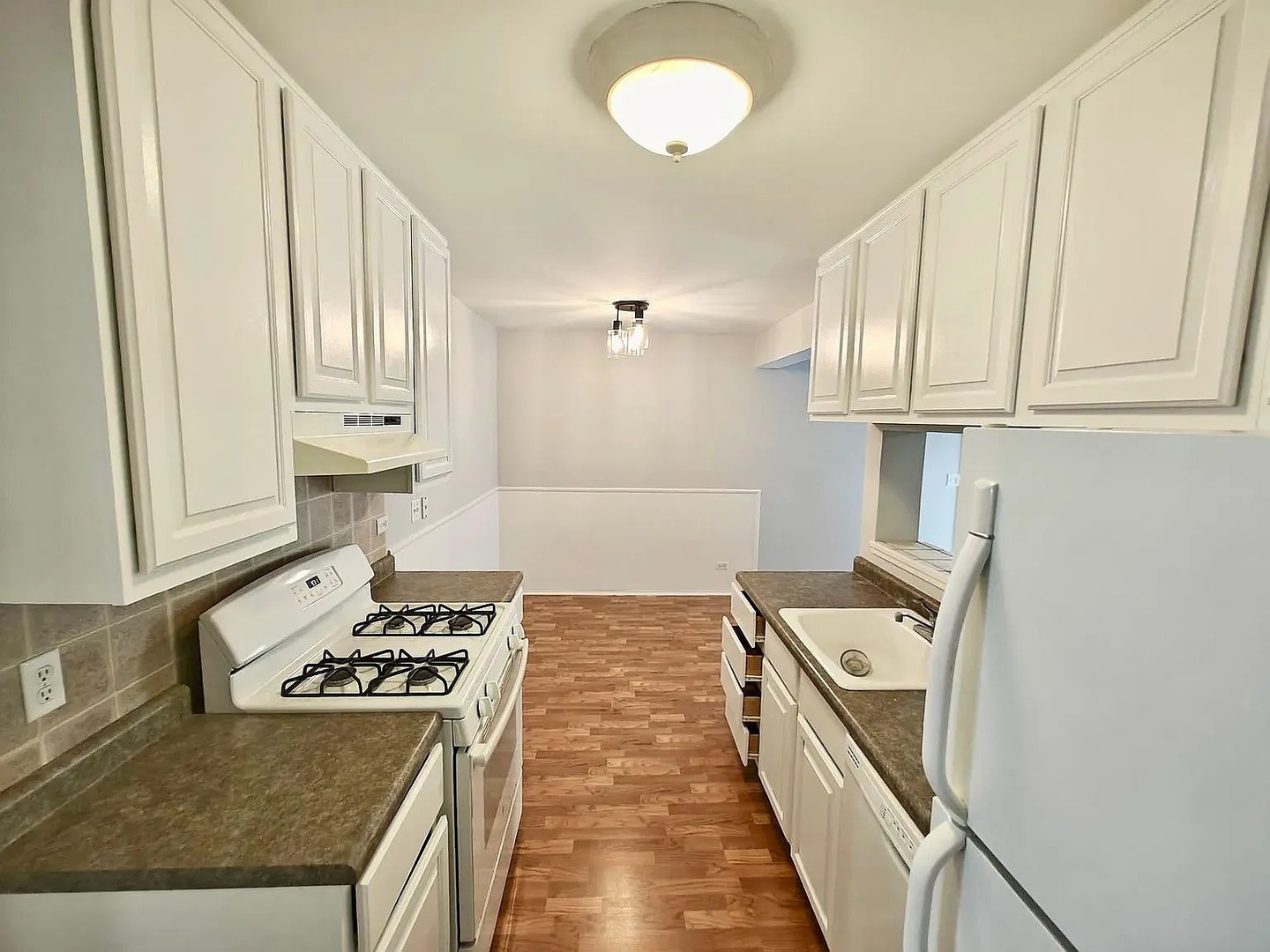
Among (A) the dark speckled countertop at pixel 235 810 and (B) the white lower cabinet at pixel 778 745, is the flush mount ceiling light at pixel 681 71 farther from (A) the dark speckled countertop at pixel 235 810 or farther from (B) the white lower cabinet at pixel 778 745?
(B) the white lower cabinet at pixel 778 745

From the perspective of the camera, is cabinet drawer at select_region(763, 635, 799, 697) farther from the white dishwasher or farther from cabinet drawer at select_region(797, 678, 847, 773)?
the white dishwasher

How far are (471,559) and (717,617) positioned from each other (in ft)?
6.73

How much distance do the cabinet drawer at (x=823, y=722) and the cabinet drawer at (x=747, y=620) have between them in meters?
0.52

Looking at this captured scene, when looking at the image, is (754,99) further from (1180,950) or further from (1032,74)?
(1180,950)

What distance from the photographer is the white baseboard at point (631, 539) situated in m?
4.80

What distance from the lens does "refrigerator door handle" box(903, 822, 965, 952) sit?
771mm

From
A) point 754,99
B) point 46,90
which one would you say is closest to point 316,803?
point 46,90

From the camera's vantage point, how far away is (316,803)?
37.6 inches

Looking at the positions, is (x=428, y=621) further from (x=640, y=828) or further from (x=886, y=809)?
(x=886, y=809)

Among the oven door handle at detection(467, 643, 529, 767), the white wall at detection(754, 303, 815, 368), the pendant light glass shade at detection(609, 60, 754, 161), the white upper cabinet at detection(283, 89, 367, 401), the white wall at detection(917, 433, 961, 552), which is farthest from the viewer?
the white wall at detection(917, 433, 961, 552)

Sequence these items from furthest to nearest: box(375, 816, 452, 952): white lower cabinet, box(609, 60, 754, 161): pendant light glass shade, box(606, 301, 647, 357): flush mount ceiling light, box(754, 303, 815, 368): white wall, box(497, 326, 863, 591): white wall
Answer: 1. box(497, 326, 863, 591): white wall
2. box(754, 303, 815, 368): white wall
3. box(606, 301, 647, 357): flush mount ceiling light
4. box(609, 60, 754, 161): pendant light glass shade
5. box(375, 816, 452, 952): white lower cabinet

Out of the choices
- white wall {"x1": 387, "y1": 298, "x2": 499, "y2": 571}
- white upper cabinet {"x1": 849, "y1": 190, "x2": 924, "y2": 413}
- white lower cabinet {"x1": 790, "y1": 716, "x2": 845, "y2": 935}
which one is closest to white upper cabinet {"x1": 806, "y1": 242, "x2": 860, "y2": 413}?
white upper cabinet {"x1": 849, "y1": 190, "x2": 924, "y2": 413}

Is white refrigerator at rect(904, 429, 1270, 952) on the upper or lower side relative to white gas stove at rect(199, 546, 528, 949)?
upper

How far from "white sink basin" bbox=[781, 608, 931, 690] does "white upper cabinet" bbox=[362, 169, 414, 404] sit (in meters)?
1.62
